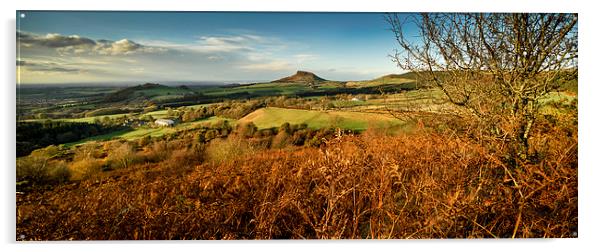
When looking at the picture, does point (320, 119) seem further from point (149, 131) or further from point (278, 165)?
point (149, 131)

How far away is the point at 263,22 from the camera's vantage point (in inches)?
152

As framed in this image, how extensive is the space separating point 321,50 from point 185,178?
67.9 inches

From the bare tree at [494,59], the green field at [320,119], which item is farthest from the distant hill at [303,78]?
the bare tree at [494,59]

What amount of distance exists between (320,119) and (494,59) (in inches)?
65.4

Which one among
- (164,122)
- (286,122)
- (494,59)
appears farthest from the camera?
(286,122)

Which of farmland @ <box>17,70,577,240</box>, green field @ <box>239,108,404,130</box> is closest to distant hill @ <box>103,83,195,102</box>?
farmland @ <box>17,70,577,240</box>

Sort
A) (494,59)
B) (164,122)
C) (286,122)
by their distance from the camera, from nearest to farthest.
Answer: (494,59) → (164,122) → (286,122)

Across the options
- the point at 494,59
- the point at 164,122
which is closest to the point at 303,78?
the point at 164,122

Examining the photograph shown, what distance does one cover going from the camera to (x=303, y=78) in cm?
403

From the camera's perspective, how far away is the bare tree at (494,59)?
3768mm

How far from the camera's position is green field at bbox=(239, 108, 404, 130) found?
13.2ft

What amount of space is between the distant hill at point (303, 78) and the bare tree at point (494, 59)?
2.52 ft

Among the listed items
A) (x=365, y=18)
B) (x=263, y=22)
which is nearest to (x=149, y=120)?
(x=263, y=22)

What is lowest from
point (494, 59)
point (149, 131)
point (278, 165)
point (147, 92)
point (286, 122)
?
point (278, 165)
